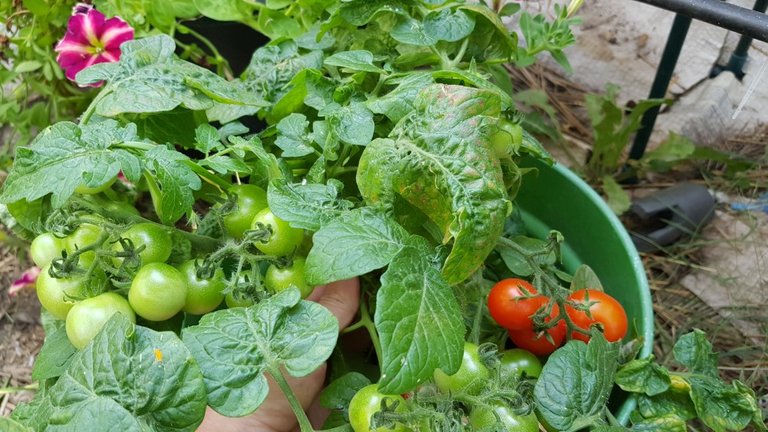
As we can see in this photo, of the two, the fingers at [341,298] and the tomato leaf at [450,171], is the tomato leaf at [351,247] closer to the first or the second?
the tomato leaf at [450,171]

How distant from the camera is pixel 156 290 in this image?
60 centimetres

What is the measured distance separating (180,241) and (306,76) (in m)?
0.24

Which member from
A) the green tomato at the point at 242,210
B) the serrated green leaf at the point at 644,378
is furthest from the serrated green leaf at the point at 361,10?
the serrated green leaf at the point at 644,378

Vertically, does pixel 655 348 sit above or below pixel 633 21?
below

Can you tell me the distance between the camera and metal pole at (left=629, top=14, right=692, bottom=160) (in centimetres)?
108

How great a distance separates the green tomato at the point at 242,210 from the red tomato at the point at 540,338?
0.33 meters

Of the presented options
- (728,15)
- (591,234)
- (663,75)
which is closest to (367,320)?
(591,234)

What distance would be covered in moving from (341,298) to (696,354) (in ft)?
1.39

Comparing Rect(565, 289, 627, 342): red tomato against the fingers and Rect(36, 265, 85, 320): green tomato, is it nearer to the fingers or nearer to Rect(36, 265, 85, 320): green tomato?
the fingers

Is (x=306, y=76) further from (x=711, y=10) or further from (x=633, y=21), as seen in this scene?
(x=633, y=21)

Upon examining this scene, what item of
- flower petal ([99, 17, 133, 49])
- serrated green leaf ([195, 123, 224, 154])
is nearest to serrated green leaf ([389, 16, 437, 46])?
serrated green leaf ([195, 123, 224, 154])

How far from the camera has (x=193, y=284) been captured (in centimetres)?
64

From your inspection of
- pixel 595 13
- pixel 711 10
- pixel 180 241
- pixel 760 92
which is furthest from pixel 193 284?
pixel 595 13

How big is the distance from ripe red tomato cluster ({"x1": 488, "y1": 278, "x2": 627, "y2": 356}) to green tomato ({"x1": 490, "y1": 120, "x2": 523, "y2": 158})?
0.49ft
